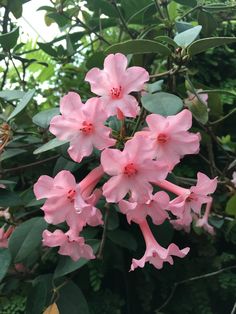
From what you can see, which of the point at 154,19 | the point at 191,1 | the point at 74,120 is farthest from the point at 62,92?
the point at 74,120

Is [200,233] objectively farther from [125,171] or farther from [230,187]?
[125,171]

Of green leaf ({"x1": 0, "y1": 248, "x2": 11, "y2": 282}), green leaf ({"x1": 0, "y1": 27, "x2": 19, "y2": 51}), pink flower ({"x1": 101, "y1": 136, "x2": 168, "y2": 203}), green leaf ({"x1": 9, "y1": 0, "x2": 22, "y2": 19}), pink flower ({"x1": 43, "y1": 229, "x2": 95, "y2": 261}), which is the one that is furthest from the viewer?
green leaf ({"x1": 9, "y1": 0, "x2": 22, "y2": 19})

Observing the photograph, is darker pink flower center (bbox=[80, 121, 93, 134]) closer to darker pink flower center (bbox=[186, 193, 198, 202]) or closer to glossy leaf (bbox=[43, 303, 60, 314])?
darker pink flower center (bbox=[186, 193, 198, 202])

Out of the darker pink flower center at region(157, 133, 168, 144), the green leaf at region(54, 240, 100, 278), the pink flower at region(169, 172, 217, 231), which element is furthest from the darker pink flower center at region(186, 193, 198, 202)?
the green leaf at region(54, 240, 100, 278)

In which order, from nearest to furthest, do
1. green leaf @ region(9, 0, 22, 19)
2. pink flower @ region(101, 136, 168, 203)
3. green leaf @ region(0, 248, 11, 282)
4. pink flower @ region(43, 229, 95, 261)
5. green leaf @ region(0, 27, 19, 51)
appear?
pink flower @ region(101, 136, 168, 203)
pink flower @ region(43, 229, 95, 261)
green leaf @ region(0, 248, 11, 282)
green leaf @ region(0, 27, 19, 51)
green leaf @ region(9, 0, 22, 19)

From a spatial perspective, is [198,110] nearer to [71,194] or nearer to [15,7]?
[71,194]

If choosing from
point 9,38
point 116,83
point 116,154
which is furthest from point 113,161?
point 9,38

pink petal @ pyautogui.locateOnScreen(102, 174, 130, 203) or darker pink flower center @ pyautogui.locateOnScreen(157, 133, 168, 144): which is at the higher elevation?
darker pink flower center @ pyautogui.locateOnScreen(157, 133, 168, 144)

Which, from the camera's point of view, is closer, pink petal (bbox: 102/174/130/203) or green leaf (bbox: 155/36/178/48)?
pink petal (bbox: 102/174/130/203)
